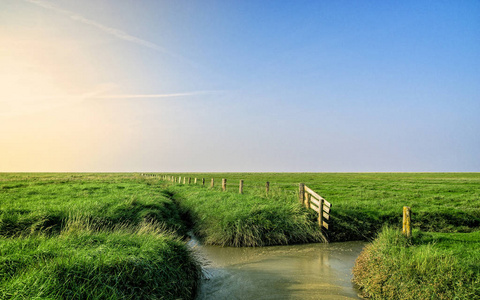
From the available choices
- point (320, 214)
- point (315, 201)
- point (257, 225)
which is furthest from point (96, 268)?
point (315, 201)

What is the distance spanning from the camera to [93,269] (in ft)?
14.3

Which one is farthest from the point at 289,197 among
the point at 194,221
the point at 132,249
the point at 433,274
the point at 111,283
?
the point at 111,283

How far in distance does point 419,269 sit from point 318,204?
674 centimetres

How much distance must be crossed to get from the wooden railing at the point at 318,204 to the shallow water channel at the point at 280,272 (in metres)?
1.25

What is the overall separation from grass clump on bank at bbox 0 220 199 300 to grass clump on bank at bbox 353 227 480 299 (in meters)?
4.21

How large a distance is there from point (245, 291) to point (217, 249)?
13.0 feet

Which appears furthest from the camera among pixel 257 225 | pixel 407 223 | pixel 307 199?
pixel 307 199

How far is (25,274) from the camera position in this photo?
398cm

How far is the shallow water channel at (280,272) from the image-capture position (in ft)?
21.5

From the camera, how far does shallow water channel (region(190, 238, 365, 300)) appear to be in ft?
21.5

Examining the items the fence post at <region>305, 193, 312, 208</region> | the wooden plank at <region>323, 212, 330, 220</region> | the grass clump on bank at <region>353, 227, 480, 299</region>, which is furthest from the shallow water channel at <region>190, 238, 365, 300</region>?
the fence post at <region>305, 193, 312, 208</region>

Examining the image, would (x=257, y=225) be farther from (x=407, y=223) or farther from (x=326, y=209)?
(x=407, y=223)

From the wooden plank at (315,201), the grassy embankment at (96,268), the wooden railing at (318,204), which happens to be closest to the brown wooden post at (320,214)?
the wooden railing at (318,204)

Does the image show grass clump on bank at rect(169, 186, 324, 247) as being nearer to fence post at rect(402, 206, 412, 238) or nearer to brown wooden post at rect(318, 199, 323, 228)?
brown wooden post at rect(318, 199, 323, 228)
